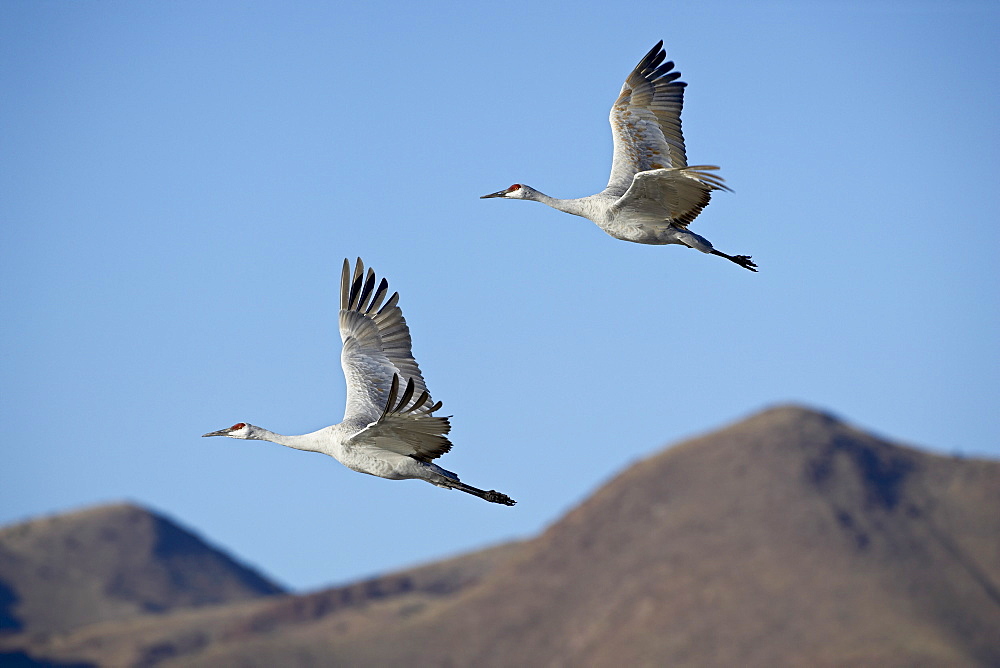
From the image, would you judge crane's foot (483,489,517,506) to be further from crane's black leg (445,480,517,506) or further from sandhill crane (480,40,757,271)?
sandhill crane (480,40,757,271)

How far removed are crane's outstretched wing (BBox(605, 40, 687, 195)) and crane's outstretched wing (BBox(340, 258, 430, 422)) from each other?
558cm

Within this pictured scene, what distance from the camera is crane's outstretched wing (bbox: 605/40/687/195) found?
3044cm

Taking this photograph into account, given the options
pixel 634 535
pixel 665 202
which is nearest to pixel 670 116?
pixel 665 202

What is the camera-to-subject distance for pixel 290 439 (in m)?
26.3

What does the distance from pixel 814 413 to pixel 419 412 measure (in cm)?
17899

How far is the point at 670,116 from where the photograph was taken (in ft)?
100

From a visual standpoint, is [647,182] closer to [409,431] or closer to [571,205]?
[571,205]

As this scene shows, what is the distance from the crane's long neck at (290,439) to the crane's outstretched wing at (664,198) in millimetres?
7211

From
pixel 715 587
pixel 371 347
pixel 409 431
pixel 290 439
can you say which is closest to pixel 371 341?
pixel 371 347

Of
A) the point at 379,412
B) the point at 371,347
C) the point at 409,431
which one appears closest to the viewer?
the point at 409,431

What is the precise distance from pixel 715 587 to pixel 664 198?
136 metres

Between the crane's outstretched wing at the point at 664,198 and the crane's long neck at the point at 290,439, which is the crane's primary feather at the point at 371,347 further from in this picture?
the crane's outstretched wing at the point at 664,198

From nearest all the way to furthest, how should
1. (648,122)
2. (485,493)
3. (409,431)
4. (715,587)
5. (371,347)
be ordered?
1. (409,431)
2. (485,493)
3. (371,347)
4. (648,122)
5. (715,587)

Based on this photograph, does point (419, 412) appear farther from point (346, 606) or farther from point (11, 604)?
point (11, 604)
